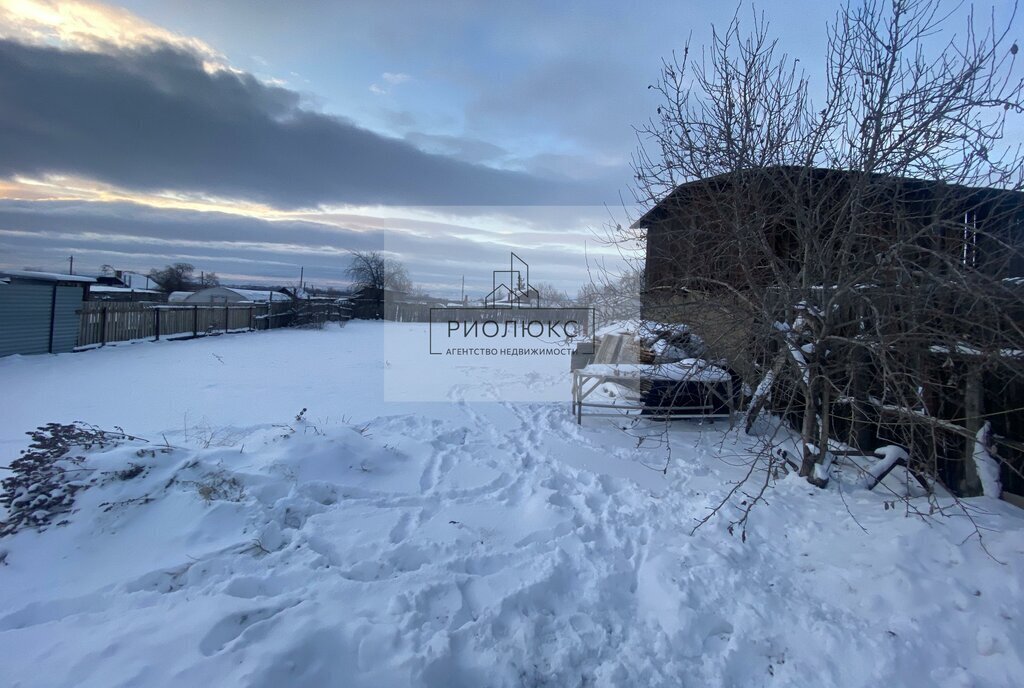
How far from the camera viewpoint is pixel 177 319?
16.1 m

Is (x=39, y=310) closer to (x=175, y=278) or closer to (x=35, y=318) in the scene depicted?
(x=35, y=318)

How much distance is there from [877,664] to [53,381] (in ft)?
38.9

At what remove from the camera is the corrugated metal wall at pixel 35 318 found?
10156 mm

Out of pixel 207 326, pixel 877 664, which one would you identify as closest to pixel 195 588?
pixel 877 664

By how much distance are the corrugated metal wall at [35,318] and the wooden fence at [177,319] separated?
0.45 meters

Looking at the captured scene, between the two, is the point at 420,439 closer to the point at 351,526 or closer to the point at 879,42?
the point at 351,526

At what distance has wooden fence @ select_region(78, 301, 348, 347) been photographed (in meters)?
12.7

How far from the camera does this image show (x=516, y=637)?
2398mm

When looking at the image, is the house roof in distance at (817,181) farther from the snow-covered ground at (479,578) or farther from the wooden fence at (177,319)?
the wooden fence at (177,319)

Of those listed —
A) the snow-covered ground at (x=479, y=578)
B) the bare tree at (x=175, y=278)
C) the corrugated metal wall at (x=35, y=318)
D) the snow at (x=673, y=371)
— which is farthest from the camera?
the bare tree at (x=175, y=278)

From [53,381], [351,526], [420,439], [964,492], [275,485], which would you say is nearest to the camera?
[351,526]

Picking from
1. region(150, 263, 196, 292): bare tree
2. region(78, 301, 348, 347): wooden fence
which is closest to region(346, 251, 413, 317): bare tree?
region(78, 301, 348, 347): wooden fence

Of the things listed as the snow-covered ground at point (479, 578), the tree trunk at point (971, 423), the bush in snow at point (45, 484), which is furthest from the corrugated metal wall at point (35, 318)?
the tree trunk at point (971, 423)

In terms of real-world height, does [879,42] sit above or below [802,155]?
above
